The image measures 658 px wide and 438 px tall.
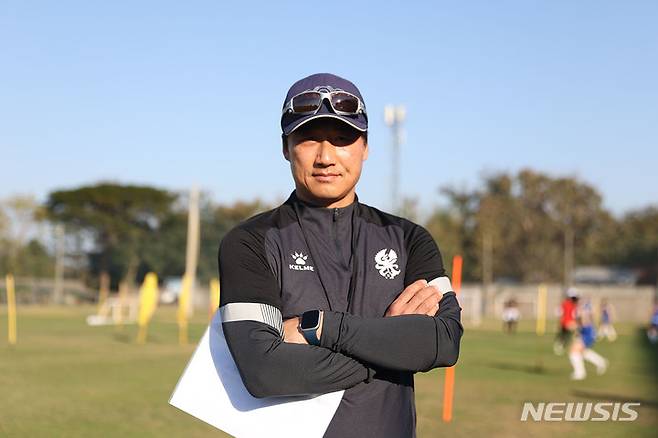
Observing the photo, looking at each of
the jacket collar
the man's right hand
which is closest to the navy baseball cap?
the jacket collar

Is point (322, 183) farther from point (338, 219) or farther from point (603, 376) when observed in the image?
point (603, 376)

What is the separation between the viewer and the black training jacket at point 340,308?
2570mm

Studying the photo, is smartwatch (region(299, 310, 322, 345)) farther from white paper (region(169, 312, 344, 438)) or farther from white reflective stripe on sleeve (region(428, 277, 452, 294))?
white reflective stripe on sleeve (region(428, 277, 452, 294))

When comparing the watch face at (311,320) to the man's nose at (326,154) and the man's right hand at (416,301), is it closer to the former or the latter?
the man's right hand at (416,301)

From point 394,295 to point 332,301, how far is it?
192 mm

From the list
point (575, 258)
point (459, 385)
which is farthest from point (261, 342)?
point (575, 258)

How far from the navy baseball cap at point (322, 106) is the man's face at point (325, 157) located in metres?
0.04

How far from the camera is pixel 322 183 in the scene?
8.93ft

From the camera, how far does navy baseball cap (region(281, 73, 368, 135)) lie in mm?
2635

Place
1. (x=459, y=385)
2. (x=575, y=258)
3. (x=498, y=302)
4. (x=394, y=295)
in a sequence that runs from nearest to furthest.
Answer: (x=394, y=295)
(x=459, y=385)
(x=498, y=302)
(x=575, y=258)

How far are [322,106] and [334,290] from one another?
1.72 ft

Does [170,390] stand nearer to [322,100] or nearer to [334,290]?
[334,290]

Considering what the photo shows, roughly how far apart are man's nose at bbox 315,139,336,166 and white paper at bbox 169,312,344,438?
2.05ft

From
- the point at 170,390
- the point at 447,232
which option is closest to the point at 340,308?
the point at 170,390
